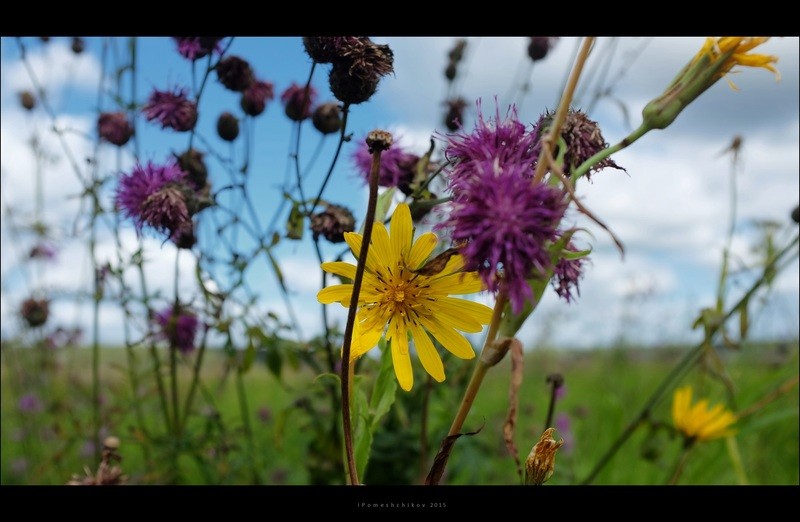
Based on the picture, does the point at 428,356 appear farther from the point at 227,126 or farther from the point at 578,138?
the point at 227,126

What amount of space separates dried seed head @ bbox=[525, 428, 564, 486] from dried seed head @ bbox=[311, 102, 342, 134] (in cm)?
67

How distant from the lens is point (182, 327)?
1404mm

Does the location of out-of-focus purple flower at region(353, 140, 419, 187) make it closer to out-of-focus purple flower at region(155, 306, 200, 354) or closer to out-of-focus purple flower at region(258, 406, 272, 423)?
out-of-focus purple flower at region(155, 306, 200, 354)

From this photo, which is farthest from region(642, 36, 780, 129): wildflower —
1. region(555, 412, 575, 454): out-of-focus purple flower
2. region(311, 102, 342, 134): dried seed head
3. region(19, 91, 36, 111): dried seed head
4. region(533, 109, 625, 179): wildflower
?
region(19, 91, 36, 111): dried seed head

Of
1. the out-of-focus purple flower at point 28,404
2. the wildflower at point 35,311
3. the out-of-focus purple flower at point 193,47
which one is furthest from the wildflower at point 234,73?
the out-of-focus purple flower at point 28,404

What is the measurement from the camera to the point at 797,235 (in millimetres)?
1241

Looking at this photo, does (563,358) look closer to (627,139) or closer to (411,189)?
(411,189)

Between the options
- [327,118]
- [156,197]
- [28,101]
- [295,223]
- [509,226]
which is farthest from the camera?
[28,101]

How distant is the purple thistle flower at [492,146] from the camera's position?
53 centimetres

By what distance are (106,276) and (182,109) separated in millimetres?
546

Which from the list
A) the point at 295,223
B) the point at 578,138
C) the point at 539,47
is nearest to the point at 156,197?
the point at 295,223

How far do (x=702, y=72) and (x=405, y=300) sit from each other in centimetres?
33

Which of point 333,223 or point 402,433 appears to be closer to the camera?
point 333,223

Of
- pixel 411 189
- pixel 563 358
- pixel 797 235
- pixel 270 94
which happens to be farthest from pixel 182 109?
pixel 563 358
